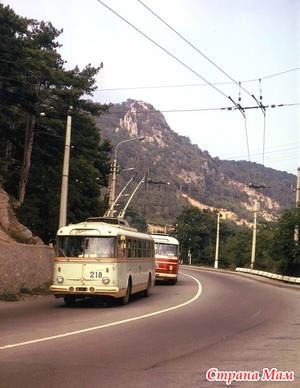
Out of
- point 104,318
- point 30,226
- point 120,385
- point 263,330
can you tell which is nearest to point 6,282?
point 104,318

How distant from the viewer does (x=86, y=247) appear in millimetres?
16562

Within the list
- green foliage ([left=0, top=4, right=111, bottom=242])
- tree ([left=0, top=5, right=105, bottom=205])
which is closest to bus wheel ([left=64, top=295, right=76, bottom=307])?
green foliage ([left=0, top=4, right=111, bottom=242])

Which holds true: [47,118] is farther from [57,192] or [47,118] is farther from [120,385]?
[120,385]

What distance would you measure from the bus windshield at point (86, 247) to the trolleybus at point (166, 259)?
13.5m

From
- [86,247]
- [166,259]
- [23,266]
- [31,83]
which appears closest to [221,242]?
[31,83]

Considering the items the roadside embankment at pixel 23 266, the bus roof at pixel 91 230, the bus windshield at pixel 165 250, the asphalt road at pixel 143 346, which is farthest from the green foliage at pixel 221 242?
the asphalt road at pixel 143 346

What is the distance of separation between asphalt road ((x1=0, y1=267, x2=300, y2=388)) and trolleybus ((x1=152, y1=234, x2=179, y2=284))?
1321 centimetres

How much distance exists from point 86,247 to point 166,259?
1423 cm

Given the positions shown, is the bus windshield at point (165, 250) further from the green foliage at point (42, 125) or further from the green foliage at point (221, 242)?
the green foliage at point (221, 242)

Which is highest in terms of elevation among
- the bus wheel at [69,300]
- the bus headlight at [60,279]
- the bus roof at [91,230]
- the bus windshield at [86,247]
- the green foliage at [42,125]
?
the green foliage at [42,125]

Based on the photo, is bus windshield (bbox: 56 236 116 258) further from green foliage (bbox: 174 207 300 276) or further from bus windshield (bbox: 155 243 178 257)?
green foliage (bbox: 174 207 300 276)

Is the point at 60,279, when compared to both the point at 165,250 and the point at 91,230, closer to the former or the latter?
the point at 91,230

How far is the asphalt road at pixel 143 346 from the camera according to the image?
7.15 metres

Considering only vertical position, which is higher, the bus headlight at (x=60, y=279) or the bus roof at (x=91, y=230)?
the bus roof at (x=91, y=230)
